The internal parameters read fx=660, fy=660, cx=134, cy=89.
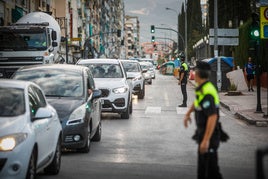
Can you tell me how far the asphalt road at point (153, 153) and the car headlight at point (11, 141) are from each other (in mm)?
1829

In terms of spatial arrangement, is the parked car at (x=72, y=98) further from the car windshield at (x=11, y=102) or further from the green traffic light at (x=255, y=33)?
the green traffic light at (x=255, y=33)

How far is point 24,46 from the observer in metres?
29.8

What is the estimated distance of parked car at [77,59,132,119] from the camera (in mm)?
19203

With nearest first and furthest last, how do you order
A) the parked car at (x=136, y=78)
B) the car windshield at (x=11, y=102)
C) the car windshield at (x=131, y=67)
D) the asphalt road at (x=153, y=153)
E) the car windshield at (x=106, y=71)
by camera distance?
the car windshield at (x=11, y=102) < the asphalt road at (x=153, y=153) < the car windshield at (x=106, y=71) < the parked car at (x=136, y=78) < the car windshield at (x=131, y=67)

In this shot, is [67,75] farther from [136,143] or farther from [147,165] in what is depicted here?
[147,165]

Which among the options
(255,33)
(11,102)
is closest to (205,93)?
(11,102)

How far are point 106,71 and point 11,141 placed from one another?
12.5 metres

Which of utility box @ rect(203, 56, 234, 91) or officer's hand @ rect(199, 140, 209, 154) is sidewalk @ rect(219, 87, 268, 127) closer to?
utility box @ rect(203, 56, 234, 91)

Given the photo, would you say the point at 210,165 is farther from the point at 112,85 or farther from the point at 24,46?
the point at 24,46

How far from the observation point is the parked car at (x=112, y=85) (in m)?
19.2

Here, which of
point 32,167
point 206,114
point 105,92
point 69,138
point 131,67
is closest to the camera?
point 206,114

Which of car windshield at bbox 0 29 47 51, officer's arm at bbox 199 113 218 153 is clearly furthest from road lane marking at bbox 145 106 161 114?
officer's arm at bbox 199 113 218 153

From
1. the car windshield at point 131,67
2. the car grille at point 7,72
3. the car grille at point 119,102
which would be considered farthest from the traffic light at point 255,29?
the car grille at point 7,72

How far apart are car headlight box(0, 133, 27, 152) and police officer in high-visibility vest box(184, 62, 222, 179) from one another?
81.4 inches
